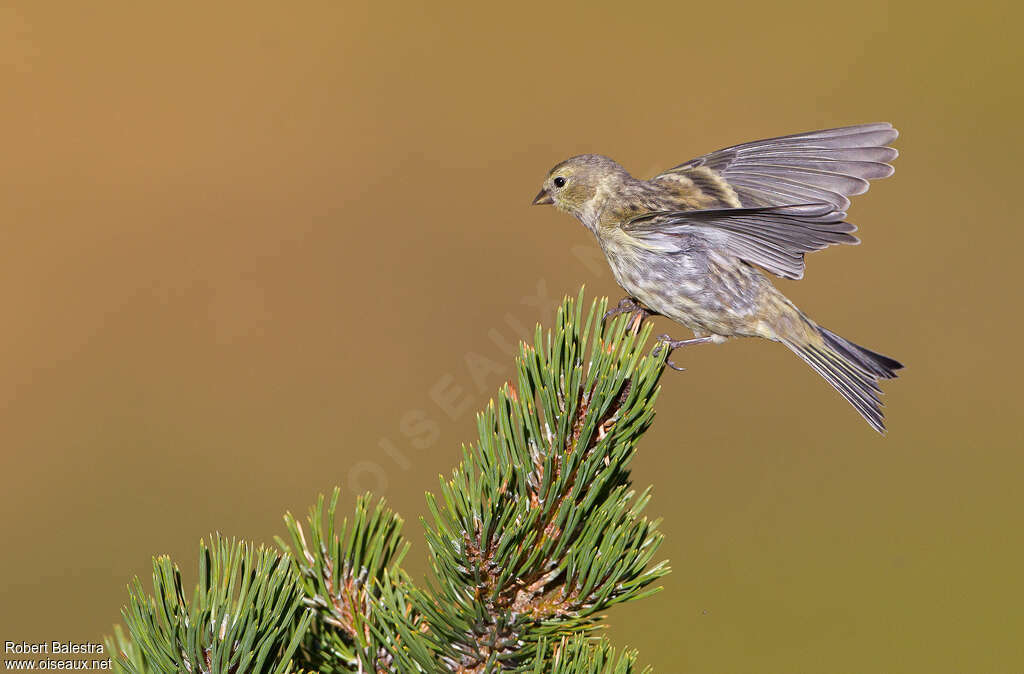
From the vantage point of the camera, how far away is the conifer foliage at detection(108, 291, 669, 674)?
82 cm

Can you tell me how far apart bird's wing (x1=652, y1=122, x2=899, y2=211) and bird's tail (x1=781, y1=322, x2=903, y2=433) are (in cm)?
34

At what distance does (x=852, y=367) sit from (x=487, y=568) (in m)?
1.39

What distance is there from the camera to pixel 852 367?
1.99 metres

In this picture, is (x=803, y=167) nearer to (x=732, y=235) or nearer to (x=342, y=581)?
(x=732, y=235)

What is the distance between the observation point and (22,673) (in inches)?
43.9

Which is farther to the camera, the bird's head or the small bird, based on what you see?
the bird's head

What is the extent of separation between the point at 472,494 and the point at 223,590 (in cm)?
27

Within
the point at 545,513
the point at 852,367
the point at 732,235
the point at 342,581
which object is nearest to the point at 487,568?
the point at 545,513

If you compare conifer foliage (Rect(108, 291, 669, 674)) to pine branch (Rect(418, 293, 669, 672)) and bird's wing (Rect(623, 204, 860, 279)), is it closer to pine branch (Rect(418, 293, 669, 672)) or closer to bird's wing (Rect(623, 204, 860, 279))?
pine branch (Rect(418, 293, 669, 672))

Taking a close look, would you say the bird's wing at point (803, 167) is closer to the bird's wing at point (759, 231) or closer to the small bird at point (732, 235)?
the small bird at point (732, 235)

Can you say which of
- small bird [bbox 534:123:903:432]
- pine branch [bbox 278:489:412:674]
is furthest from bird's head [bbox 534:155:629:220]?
pine branch [bbox 278:489:412:674]

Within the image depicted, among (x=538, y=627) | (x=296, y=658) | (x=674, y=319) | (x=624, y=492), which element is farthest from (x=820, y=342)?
(x=296, y=658)

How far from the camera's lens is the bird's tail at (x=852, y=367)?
1.92m

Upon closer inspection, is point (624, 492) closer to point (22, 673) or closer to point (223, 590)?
point (223, 590)
